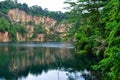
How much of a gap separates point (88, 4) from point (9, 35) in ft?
542

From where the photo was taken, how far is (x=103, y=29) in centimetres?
1923

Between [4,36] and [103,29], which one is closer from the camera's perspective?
[103,29]

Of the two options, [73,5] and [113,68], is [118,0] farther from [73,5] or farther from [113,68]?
[73,5]

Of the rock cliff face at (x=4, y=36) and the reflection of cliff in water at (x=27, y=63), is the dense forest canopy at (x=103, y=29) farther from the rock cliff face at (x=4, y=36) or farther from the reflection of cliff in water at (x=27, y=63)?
the rock cliff face at (x=4, y=36)

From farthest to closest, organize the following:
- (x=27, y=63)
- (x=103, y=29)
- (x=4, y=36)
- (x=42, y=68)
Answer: (x=4, y=36) → (x=27, y=63) → (x=42, y=68) → (x=103, y=29)

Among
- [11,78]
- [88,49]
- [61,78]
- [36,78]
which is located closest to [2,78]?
[11,78]

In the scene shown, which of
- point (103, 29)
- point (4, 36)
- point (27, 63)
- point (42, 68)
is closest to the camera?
point (103, 29)

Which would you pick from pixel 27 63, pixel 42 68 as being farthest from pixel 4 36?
pixel 42 68

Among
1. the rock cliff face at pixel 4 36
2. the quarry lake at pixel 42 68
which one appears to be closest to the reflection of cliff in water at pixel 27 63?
the quarry lake at pixel 42 68

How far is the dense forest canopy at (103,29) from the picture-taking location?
8.21 m

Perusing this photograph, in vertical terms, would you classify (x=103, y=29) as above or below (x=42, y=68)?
above

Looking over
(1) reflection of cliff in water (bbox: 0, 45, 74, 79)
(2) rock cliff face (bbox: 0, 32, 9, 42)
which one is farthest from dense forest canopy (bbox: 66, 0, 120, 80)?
(2) rock cliff face (bbox: 0, 32, 9, 42)

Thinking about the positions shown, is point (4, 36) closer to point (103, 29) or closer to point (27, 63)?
point (27, 63)

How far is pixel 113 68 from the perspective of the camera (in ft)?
27.4
